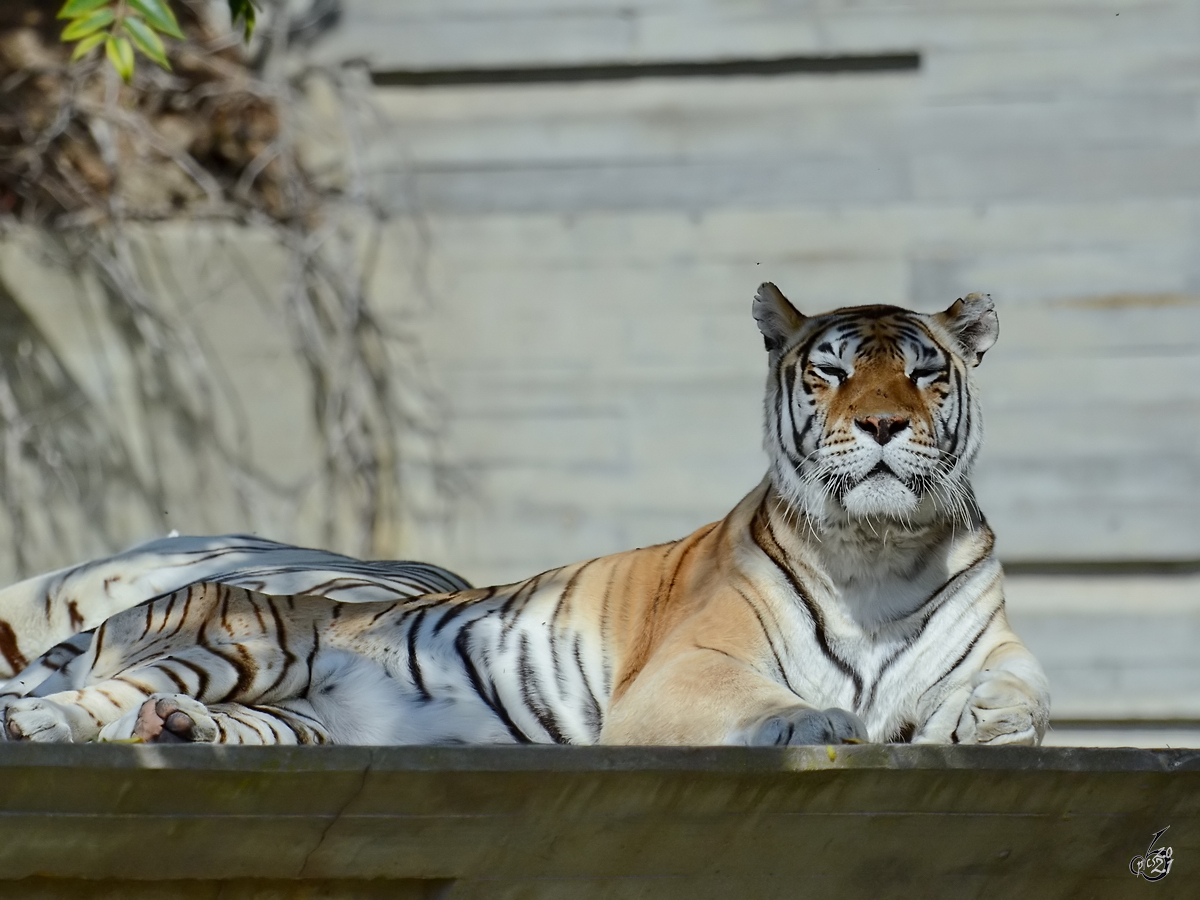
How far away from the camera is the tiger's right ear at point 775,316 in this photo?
10.1ft

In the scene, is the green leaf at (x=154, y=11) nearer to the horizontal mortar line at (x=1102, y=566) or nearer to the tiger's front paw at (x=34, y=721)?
the tiger's front paw at (x=34, y=721)

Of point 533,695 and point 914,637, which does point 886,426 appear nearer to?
point 914,637

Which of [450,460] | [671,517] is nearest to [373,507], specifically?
[450,460]

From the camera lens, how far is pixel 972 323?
301 centimetres

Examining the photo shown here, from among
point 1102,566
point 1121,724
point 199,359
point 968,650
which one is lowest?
point 1121,724

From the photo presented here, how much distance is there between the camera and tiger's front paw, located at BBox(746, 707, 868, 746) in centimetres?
227

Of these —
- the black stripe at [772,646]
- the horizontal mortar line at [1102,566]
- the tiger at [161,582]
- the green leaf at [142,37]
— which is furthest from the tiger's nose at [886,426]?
the horizontal mortar line at [1102,566]

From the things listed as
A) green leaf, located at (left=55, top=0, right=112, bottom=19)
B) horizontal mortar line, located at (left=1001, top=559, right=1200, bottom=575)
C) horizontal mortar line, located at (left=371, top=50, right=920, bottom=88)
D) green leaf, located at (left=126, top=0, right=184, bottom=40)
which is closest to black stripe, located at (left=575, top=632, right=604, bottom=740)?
green leaf, located at (left=126, top=0, right=184, bottom=40)

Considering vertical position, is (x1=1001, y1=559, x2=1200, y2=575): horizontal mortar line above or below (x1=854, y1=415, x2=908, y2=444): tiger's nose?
below

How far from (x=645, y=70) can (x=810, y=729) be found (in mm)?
3569

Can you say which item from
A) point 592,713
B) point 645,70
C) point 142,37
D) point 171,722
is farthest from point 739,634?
point 645,70

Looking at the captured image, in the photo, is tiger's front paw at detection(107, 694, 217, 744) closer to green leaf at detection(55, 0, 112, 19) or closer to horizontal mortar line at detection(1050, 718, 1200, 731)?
green leaf at detection(55, 0, 112, 19)

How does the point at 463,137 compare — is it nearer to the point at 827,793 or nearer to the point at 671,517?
the point at 671,517

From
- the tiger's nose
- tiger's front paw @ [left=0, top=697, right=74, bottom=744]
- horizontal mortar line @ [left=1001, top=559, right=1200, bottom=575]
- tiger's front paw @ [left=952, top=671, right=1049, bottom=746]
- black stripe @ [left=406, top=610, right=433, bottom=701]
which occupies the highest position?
the tiger's nose
